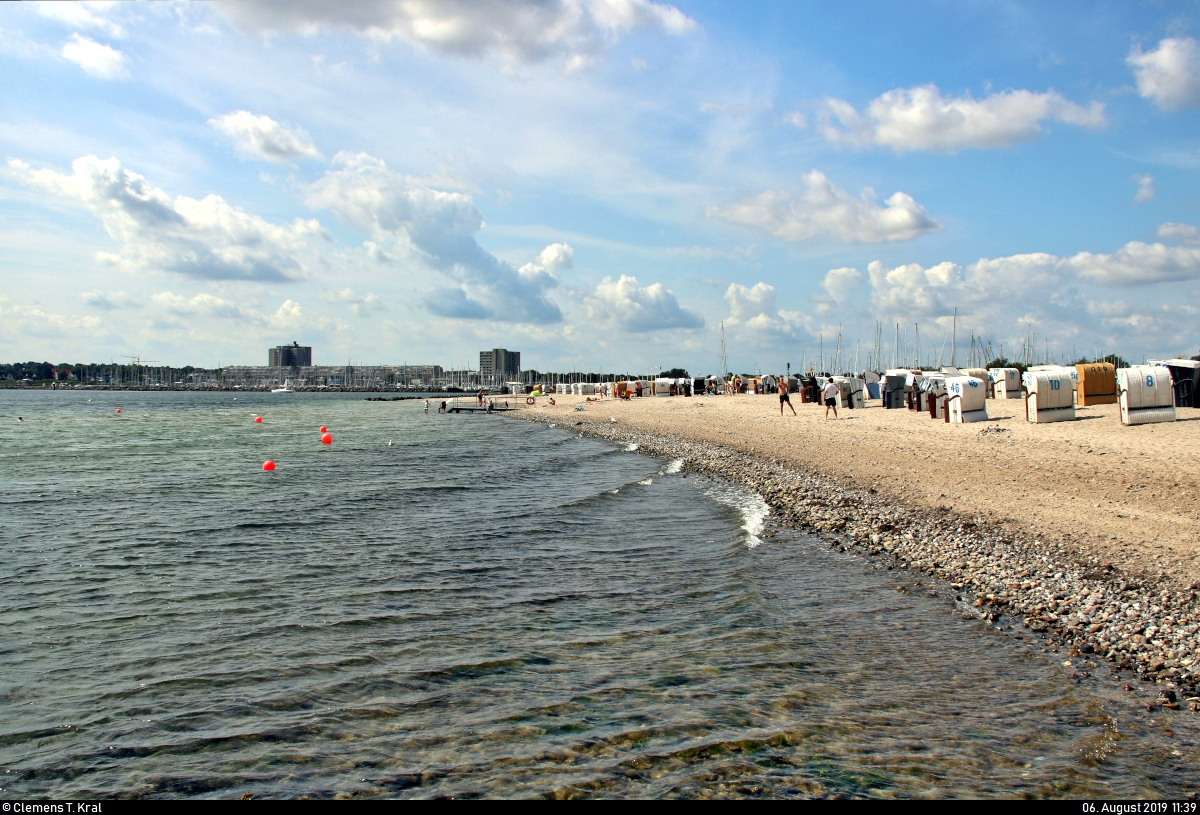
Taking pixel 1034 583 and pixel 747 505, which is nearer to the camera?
pixel 1034 583

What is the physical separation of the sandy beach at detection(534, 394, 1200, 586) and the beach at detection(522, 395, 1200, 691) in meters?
0.04

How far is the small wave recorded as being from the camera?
1289 centimetres

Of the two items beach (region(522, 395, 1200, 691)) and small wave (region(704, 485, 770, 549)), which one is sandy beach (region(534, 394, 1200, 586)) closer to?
beach (region(522, 395, 1200, 691))

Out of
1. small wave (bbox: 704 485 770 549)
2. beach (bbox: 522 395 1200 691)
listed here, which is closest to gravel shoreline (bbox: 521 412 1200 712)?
beach (bbox: 522 395 1200 691)

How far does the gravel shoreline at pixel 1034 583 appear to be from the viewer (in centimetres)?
655

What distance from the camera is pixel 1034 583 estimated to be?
8.48 m

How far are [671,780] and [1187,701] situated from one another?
4487mm

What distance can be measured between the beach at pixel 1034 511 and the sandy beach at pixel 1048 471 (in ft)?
0.13

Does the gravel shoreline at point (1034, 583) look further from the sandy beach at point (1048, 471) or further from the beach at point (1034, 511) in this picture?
the sandy beach at point (1048, 471)

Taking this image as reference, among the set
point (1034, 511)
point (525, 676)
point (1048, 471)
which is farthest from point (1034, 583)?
point (1048, 471)

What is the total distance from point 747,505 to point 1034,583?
25.2 feet

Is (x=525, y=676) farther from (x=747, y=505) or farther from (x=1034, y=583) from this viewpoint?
(x=747, y=505)

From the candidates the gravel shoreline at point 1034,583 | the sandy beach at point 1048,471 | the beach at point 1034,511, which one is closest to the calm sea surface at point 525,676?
the gravel shoreline at point 1034,583

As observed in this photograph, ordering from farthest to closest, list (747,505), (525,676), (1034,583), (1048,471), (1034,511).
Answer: (747,505), (1048,471), (1034,511), (1034,583), (525,676)
